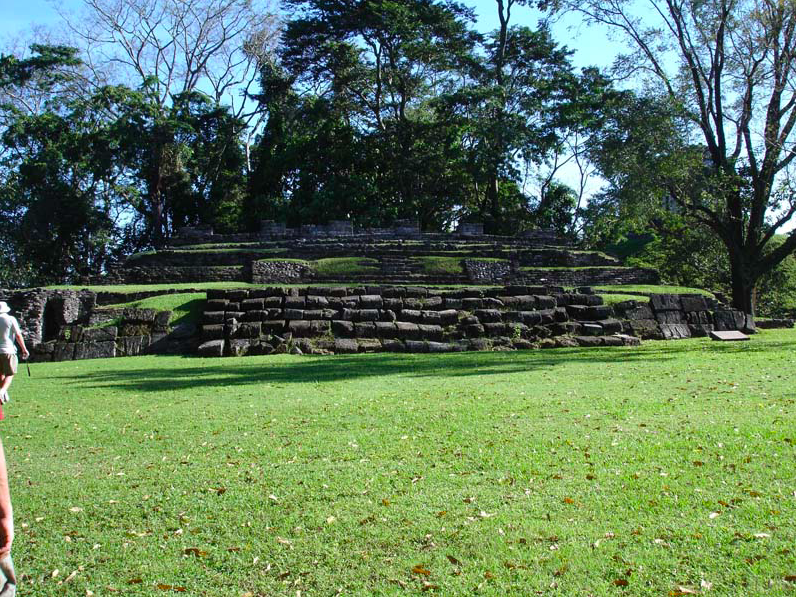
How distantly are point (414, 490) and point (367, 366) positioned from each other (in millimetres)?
6975

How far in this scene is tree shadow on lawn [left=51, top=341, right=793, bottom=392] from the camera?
9.80 m

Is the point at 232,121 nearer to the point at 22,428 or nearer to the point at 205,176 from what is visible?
the point at 205,176

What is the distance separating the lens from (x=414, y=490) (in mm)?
4461

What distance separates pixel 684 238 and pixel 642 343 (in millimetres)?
15436

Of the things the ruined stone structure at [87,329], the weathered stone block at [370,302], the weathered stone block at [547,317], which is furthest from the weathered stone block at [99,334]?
the weathered stone block at [547,317]

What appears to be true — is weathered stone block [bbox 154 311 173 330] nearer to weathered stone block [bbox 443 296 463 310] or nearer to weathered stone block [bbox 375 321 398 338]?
weathered stone block [bbox 375 321 398 338]

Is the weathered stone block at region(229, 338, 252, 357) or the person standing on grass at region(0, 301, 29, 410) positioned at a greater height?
the person standing on grass at region(0, 301, 29, 410)

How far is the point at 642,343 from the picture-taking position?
49.2ft

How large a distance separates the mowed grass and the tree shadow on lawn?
1.43m

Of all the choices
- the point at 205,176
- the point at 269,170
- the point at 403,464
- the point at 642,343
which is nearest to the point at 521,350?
the point at 642,343

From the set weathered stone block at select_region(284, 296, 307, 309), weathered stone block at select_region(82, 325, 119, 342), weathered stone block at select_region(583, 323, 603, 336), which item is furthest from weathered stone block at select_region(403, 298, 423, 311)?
weathered stone block at select_region(82, 325, 119, 342)

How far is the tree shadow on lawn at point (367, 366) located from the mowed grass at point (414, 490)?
1433mm

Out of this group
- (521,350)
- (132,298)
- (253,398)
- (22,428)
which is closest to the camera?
(22,428)

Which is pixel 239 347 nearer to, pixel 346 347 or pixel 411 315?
pixel 346 347
